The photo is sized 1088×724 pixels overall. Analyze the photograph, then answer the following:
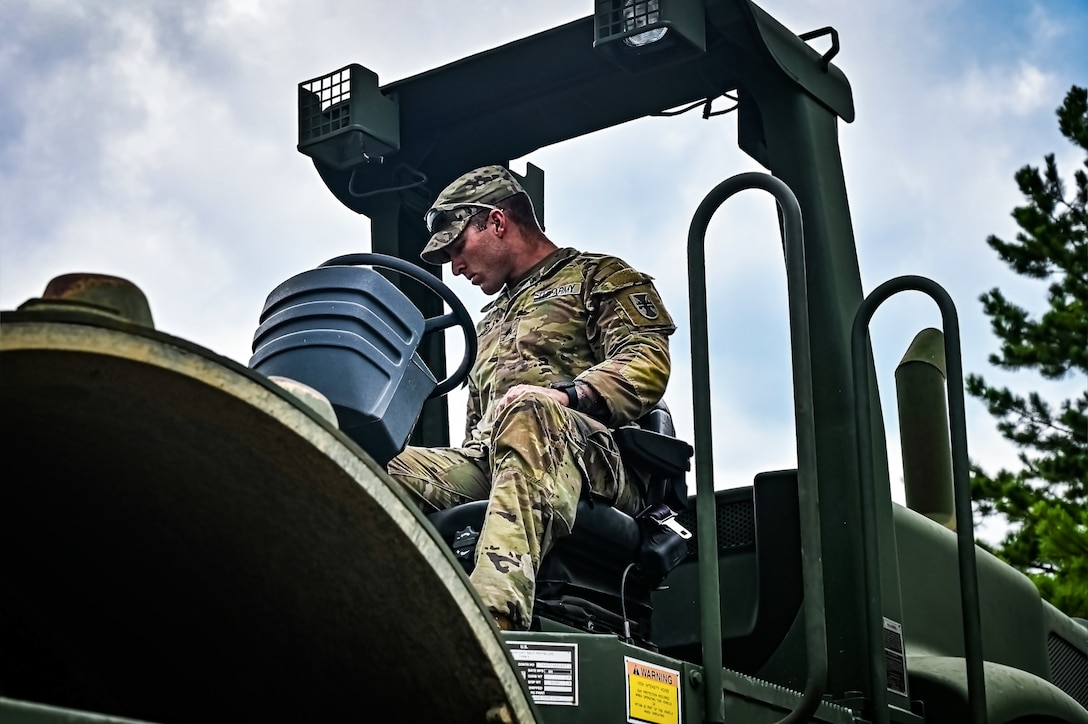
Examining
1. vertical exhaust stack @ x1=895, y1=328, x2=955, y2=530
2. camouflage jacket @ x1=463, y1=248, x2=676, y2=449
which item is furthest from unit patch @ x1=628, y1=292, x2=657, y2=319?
vertical exhaust stack @ x1=895, y1=328, x2=955, y2=530

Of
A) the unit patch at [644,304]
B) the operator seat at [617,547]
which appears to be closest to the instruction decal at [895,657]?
the operator seat at [617,547]

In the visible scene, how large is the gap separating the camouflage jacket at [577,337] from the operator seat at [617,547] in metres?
0.12

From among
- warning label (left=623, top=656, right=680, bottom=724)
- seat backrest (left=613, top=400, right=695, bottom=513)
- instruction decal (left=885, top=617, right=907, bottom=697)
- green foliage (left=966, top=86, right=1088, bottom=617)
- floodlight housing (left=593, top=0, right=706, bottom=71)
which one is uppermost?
green foliage (left=966, top=86, right=1088, bottom=617)

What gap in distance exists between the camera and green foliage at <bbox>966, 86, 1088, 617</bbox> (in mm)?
17891

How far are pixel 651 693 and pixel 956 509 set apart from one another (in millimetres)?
1206

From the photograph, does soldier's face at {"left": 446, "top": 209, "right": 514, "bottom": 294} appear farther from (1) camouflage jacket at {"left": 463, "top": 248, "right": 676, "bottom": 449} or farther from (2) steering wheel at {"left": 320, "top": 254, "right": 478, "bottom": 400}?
(2) steering wheel at {"left": 320, "top": 254, "right": 478, "bottom": 400}

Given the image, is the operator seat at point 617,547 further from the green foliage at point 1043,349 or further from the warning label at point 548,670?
the green foliage at point 1043,349

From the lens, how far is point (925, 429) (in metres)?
5.15

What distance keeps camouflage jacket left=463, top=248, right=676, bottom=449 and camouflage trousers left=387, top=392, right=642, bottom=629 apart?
16 cm

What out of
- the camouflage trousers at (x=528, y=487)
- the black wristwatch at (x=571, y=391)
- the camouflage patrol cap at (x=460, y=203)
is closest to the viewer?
the camouflage trousers at (x=528, y=487)

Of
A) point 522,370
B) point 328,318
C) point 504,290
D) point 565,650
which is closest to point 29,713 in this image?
point 565,650

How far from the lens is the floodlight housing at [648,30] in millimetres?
4164

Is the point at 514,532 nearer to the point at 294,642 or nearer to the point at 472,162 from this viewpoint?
the point at 294,642

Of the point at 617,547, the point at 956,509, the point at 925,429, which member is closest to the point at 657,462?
the point at 617,547
